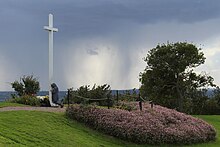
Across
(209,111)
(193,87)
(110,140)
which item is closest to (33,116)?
(110,140)

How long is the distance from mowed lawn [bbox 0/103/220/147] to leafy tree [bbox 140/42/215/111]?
19.5 metres

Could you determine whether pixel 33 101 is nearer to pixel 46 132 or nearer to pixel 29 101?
pixel 29 101

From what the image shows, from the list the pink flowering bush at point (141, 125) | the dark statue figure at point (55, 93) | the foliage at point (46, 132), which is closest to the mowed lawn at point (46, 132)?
the foliage at point (46, 132)

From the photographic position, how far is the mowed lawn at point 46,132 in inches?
519

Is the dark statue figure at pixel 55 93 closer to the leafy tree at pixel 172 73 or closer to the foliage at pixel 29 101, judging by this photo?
the foliage at pixel 29 101

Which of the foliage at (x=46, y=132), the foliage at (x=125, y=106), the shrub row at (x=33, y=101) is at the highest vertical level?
the shrub row at (x=33, y=101)

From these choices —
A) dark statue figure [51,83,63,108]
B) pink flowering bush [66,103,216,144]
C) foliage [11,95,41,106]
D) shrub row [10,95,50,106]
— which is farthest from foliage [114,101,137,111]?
foliage [11,95,41,106]

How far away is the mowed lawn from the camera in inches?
519

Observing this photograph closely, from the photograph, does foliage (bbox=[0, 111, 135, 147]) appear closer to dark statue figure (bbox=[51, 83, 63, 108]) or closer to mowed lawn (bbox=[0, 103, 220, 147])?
mowed lawn (bbox=[0, 103, 220, 147])

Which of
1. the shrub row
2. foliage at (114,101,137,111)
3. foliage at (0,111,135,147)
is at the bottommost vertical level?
foliage at (0,111,135,147)

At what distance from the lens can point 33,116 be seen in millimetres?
16844

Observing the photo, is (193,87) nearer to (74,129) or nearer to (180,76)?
(180,76)

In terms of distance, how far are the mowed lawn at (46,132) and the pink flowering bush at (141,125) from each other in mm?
416

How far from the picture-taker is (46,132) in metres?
14.7
